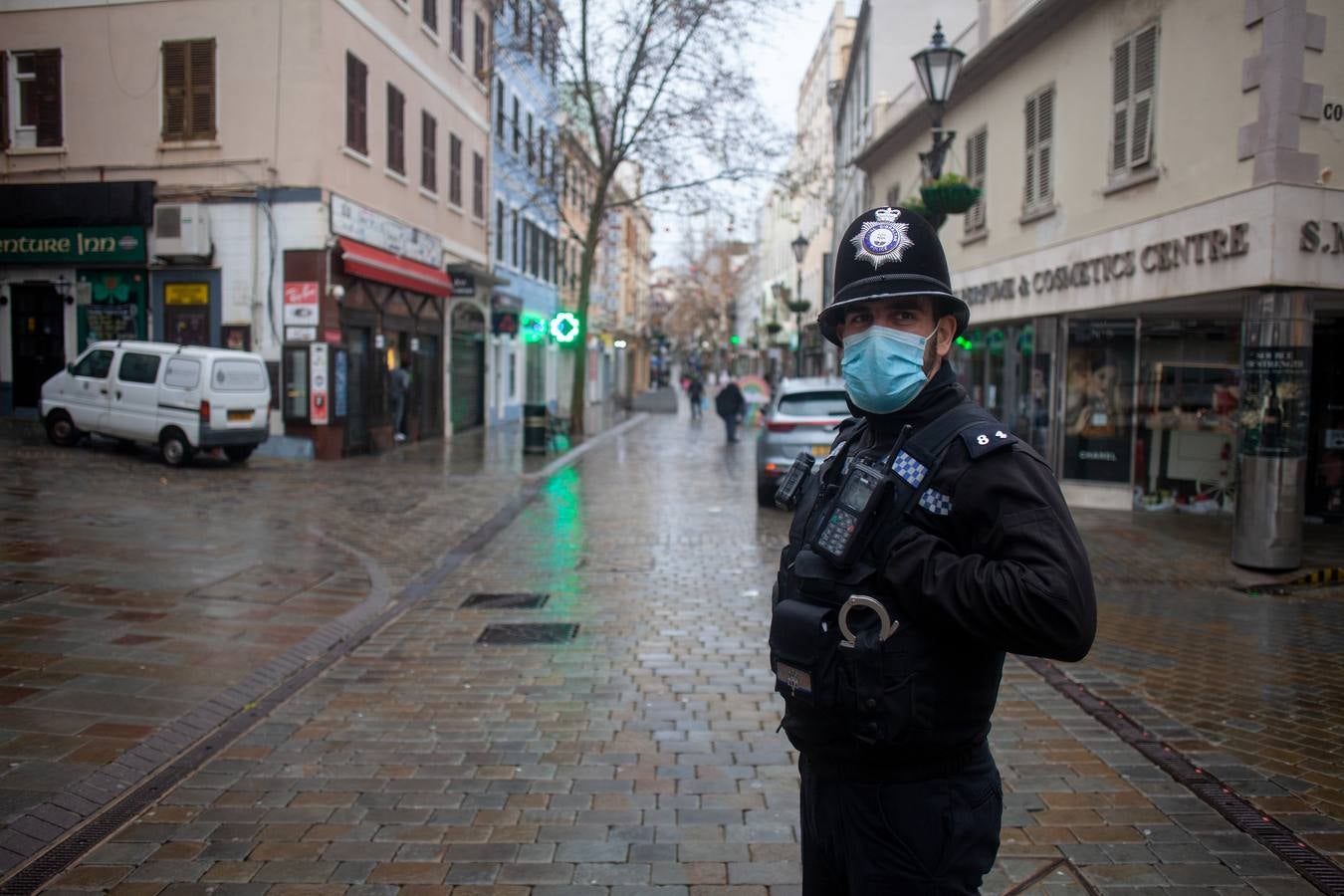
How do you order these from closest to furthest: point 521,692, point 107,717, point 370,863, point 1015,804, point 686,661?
point 370,863 < point 1015,804 < point 107,717 < point 521,692 < point 686,661

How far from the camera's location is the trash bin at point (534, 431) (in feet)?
70.6

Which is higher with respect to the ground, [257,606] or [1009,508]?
[1009,508]

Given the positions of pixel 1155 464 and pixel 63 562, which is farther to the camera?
pixel 1155 464

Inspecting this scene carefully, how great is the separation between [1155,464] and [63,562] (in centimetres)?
1311

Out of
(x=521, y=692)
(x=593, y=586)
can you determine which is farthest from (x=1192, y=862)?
(x=593, y=586)

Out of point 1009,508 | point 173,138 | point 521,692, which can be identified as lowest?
point 521,692

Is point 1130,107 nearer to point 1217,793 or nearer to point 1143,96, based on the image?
point 1143,96

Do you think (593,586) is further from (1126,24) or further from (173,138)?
(173,138)

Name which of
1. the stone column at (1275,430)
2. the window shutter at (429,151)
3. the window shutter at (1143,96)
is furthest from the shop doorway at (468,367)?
the stone column at (1275,430)

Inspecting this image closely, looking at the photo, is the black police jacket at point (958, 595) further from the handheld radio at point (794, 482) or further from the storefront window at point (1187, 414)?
the storefront window at point (1187, 414)

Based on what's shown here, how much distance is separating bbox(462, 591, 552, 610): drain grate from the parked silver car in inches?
229

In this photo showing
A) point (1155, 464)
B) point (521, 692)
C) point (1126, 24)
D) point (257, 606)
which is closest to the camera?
point (521, 692)

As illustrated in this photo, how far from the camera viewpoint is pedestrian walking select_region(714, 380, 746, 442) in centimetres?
2798

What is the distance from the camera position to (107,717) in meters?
5.33
